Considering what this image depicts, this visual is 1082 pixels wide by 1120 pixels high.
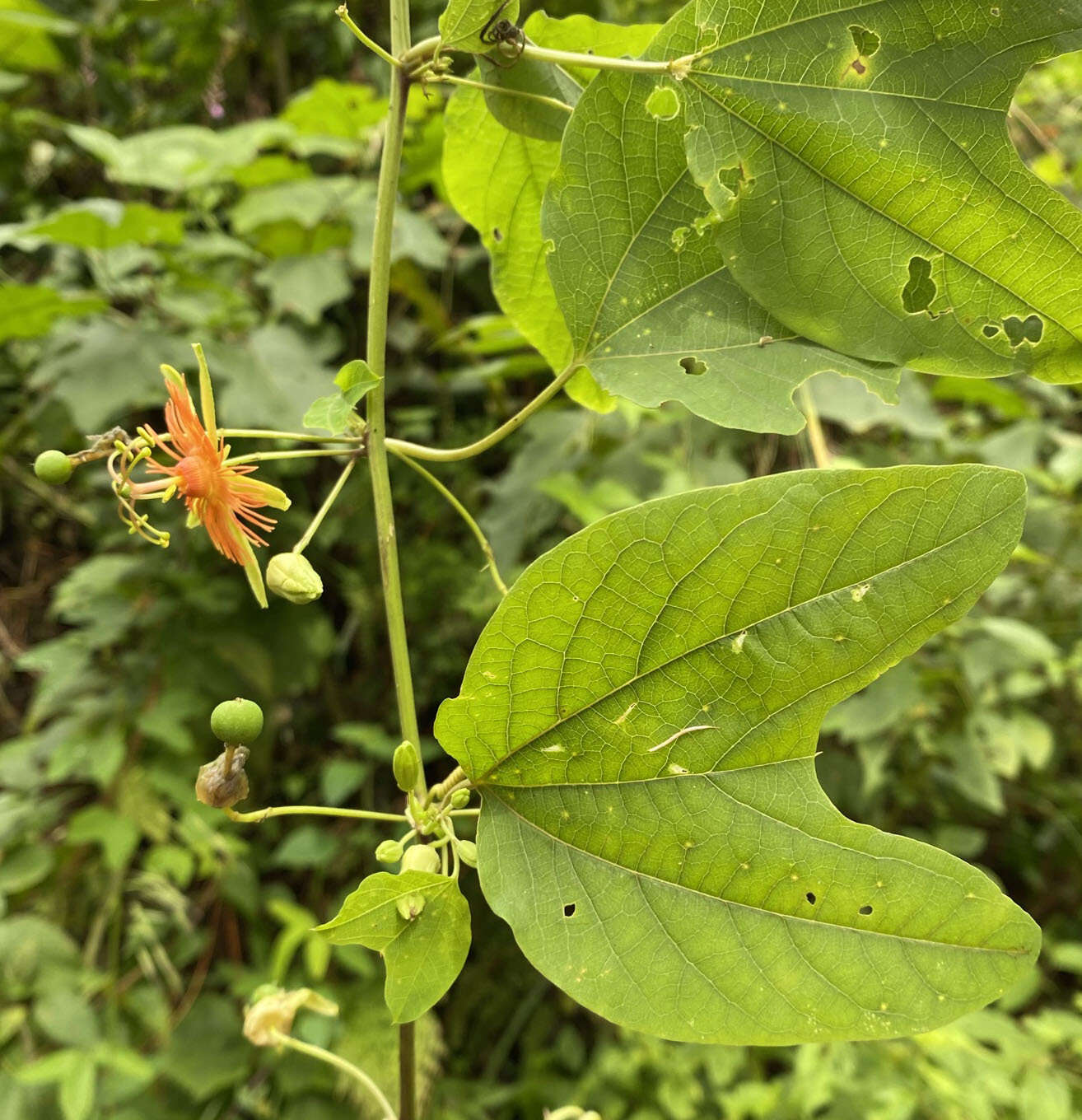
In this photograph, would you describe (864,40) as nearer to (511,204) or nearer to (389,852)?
(511,204)

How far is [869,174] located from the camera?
389 mm

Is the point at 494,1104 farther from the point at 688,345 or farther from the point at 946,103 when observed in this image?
the point at 946,103

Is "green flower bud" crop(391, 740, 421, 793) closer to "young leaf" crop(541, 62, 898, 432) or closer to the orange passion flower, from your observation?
the orange passion flower

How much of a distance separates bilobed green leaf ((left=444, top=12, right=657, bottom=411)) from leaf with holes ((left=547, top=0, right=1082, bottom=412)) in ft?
0.37

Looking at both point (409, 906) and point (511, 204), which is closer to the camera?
point (409, 906)

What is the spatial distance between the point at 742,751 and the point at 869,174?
260mm

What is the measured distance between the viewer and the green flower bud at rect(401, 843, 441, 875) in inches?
14.1

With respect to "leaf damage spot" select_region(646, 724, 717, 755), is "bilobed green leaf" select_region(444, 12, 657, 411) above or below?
above

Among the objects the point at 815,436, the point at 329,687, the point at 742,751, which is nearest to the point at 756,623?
the point at 742,751

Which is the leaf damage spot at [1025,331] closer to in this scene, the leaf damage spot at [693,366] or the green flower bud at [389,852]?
the leaf damage spot at [693,366]

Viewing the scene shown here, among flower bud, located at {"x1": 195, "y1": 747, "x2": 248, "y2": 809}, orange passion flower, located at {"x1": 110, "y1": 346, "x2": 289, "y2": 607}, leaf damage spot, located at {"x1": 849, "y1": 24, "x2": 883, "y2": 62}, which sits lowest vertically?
flower bud, located at {"x1": 195, "y1": 747, "x2": 248, "y2": 809}

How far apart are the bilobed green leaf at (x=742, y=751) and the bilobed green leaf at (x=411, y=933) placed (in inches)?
0.9

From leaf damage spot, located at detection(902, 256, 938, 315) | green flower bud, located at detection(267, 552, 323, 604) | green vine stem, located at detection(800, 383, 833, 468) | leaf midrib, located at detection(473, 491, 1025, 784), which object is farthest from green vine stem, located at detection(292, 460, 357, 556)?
green vine stem, located at detection(800, 383, 833, 468)

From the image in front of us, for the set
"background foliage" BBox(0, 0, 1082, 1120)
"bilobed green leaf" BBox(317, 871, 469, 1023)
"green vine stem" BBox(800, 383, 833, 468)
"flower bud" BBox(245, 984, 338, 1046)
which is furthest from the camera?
"background foliage" BBox(0, 0, 1082, 1120)
